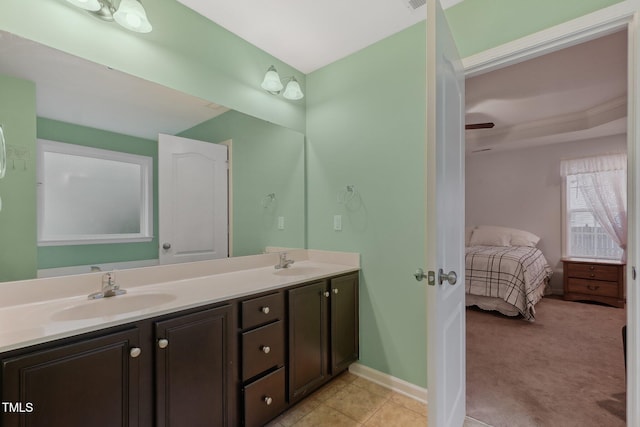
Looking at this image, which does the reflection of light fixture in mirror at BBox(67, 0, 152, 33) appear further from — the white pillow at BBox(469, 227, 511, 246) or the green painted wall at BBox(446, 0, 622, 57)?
the white pillow at BBox(469, 227, 511, 246)

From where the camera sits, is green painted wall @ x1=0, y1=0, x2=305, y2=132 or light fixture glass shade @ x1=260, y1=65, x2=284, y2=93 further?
light fixture glass shade @ x1=260, y1=65, x2=284, y2=93

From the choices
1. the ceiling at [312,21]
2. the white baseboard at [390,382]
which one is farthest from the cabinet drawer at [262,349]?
the ceiling at [312,21]

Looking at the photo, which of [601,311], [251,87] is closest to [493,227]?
[601,311]

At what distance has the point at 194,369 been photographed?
50.8 inches

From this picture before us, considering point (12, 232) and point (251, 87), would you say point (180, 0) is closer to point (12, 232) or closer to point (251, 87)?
point (251, 87)

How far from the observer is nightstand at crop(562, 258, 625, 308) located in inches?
151

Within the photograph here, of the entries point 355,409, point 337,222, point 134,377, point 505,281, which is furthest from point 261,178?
point 505,281

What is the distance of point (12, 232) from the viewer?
1257 millimetres

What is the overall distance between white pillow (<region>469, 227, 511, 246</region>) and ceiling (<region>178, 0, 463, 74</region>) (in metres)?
4.13

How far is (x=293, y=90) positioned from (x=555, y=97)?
2.99m

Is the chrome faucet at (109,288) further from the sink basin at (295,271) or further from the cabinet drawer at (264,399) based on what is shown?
the sink basin at (295,271)

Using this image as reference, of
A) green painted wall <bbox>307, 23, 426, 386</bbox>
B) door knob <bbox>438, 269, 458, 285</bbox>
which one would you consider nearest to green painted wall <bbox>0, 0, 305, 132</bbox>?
green painted wall <bbox>307, 23, 426, 386</bbox>

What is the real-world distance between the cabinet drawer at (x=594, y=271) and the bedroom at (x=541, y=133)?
0.41 meters

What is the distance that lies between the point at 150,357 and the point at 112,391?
151 millimetres
